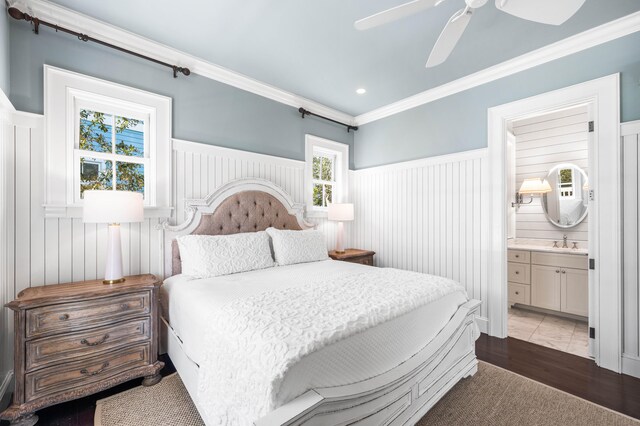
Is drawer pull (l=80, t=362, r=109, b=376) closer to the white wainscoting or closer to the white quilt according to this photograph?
the white quilt

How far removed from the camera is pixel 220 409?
4.31ft

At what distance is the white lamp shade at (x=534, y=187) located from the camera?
13.3 ft

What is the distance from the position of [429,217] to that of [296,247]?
1790mm

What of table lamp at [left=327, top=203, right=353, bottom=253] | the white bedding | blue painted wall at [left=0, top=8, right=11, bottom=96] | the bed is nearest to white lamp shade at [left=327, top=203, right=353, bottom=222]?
table lamp at [left=327, top=203, right=353, bottom=253]

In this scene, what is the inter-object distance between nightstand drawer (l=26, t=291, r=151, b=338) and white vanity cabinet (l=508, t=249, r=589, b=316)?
4.44m

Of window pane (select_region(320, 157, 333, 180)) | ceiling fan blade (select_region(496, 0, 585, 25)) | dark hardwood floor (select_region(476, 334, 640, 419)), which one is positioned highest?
ceiling fan blade (select_region(496, 0, 585, 25))

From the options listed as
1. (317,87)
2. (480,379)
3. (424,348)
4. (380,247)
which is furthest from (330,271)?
(317,87)

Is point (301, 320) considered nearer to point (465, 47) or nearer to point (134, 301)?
point (134, 301)

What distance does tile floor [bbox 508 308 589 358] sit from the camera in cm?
283

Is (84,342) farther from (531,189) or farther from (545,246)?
(531,189)

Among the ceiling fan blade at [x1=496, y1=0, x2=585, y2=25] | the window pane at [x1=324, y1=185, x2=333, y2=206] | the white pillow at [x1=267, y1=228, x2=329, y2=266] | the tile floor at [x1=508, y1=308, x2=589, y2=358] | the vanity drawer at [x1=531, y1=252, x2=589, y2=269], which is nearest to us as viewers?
the ceiling fan blade at [x1=496, y1=0, x2=585, y2=25]

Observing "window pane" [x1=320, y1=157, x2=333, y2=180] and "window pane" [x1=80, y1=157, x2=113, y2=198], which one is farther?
"window pane" [x1=320, y1=157, x2=333, y2=180]

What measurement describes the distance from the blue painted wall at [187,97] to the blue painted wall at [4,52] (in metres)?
0.05

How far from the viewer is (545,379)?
2.24 m
